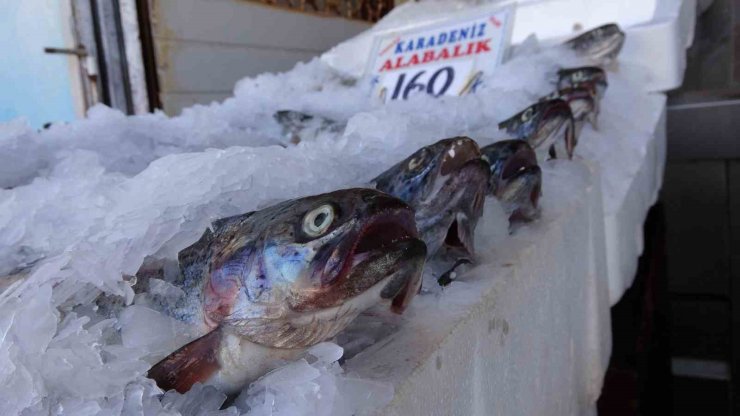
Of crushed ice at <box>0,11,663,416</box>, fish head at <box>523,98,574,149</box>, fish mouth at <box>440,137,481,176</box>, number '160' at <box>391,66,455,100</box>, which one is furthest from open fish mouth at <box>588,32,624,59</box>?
fish mouth at <box>440,137,481,176</box>

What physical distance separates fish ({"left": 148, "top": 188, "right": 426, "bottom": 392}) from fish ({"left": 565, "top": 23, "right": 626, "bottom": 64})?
204 centimetres

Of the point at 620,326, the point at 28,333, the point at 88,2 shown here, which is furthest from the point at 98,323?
the point at 88,2

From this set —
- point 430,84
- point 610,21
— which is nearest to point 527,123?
point 430,84

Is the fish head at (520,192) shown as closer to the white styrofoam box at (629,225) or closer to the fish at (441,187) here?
the fish at (441,187)

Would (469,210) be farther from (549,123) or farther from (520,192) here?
(549,123)

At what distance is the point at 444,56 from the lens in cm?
250

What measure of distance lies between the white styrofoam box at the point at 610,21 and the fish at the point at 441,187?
6.31 feet

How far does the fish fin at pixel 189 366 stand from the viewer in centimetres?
56

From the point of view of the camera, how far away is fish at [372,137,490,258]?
2.90ft

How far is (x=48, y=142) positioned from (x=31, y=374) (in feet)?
3.77

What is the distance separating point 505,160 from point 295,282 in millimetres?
662

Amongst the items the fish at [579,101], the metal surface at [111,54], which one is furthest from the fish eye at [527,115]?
the metal surface at [111,54]

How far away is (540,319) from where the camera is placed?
114 cm

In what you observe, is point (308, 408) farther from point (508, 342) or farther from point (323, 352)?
point (508, 342)
